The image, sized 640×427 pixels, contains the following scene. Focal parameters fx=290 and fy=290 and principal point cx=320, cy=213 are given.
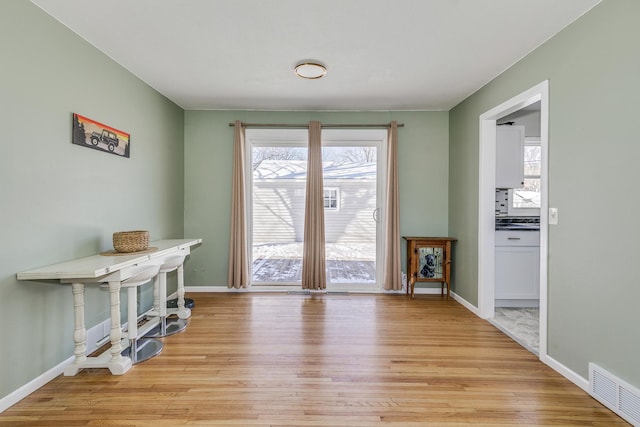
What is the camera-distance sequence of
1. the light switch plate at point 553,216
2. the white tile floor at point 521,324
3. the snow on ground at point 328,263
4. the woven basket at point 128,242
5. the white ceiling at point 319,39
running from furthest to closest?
the snow on ground at point 328,263
the white tile floor at point 521,324
the woven basket at point 128,242
the light switch plate at point 553,216
the white ceiling at point 319,39

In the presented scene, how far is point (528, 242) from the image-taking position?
3.30 metres

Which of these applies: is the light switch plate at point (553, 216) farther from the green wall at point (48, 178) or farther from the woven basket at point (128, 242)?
the green wall at point (48, 178)

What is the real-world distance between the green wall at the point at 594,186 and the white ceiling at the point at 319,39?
0.24 meters

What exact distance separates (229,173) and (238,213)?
0.58 m

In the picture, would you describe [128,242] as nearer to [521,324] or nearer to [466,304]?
[466,304]

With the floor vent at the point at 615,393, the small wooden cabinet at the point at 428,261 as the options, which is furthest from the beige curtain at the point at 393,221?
the floor vent at the point at 615,393

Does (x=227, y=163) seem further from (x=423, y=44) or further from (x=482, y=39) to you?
(x=482, y=39)

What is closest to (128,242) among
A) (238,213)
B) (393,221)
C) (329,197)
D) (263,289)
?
(238,213)

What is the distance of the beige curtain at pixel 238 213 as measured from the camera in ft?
12.5

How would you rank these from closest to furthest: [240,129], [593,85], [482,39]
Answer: [593,85], [482,39], [240,129]

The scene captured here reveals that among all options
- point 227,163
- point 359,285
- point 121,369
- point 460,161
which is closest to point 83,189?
point 121,369

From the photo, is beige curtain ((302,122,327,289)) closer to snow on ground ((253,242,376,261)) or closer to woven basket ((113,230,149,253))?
snow on ground ((253,242,376,261))

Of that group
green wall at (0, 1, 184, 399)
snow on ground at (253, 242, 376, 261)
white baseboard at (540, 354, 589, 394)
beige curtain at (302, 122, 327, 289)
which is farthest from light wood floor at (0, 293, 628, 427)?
snow on ground at (253, 242, 376, 261)

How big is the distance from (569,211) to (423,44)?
1.62 meters
